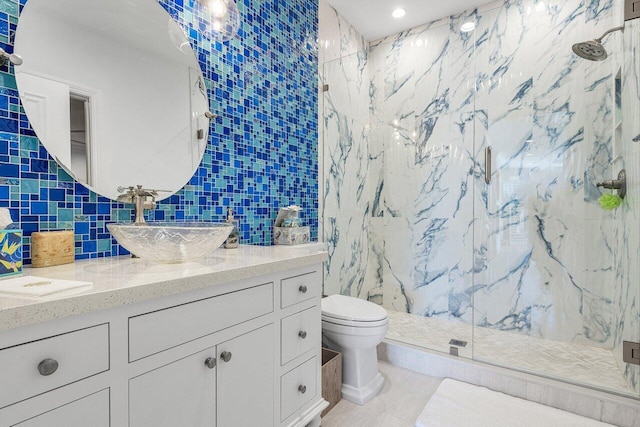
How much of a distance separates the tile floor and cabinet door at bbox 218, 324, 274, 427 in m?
0.62

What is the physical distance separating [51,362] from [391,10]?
119 inches

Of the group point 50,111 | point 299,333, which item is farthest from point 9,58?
point 299,333

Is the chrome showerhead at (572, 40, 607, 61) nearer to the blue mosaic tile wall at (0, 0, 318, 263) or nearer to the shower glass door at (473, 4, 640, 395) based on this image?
the shower glass door at (473, 4, 640, 395)

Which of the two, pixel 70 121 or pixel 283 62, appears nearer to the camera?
pixel 70 121

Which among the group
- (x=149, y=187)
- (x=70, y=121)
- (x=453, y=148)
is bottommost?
(x=149, y=187)

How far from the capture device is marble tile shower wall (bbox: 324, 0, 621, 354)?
7.48 feet

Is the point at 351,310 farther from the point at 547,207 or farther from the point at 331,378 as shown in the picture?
the point at 547,207

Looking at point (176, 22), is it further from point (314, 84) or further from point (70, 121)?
point (314, 84)

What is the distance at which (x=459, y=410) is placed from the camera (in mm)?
1698

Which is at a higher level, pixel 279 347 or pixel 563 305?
pixel 279 347

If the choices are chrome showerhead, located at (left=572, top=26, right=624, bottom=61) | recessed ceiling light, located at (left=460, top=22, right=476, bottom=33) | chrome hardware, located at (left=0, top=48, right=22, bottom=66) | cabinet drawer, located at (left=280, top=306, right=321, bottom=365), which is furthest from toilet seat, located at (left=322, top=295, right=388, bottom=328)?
recessed ceiling light, located at (left=460, top=22, right=476, bottom=33)

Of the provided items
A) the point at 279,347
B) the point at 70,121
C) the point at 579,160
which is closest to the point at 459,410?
the point at 279,347

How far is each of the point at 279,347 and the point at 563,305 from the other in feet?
6.95

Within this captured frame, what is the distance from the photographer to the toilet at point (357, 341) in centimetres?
183
